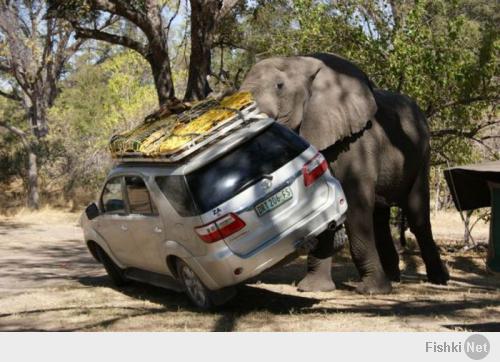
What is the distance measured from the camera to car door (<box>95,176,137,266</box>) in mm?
9102

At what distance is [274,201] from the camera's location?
7469 millimetres

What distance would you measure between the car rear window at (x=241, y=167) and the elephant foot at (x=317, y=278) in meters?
2.16

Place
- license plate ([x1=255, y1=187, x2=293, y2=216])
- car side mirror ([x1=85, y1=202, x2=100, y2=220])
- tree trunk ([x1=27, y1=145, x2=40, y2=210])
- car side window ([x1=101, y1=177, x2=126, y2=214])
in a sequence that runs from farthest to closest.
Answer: tree trunk ([x1=27, y1=145, x2=40, y2=210]) → car side mirror ([x1=85, y1=202, x2=100, y2=220]) → car side window ([x1=101, y1=177, x2=126, y2=214]) → license plate ([x1=255, y1=187, x2=293, y2=216])

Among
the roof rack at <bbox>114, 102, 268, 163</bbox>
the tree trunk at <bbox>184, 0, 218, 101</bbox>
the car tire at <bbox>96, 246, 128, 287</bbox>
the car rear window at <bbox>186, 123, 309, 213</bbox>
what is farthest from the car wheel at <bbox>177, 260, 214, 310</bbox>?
the tree trunk at <bbox>184, 0, 218, 101</bbox>

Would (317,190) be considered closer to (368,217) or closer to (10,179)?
(368,217)

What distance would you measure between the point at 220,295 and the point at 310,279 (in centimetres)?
214

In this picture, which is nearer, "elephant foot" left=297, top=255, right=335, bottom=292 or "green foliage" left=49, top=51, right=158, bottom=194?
"elephant foot" left=297, top=255, right=335, bottom=292

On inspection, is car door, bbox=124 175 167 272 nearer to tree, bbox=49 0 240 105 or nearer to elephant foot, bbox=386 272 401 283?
elephant foot, bbox=386 272 401 283

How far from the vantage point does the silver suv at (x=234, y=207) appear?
7.32 metres

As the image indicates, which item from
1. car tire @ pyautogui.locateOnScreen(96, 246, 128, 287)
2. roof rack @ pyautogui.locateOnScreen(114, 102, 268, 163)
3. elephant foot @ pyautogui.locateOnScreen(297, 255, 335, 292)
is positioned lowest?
elephant foot @ pyautogui.locateOnScreen(297, 255, 335, 292)

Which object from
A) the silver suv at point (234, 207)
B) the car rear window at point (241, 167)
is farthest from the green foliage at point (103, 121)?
the car rear window at point (241, 167)

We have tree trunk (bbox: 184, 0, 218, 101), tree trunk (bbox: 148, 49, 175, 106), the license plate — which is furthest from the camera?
tree trunk (bbox: 148, 49, 175, 106)

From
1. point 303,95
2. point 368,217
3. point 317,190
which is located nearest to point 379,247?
point 368,217

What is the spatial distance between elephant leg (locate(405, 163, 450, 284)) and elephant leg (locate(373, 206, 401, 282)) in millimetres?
421
